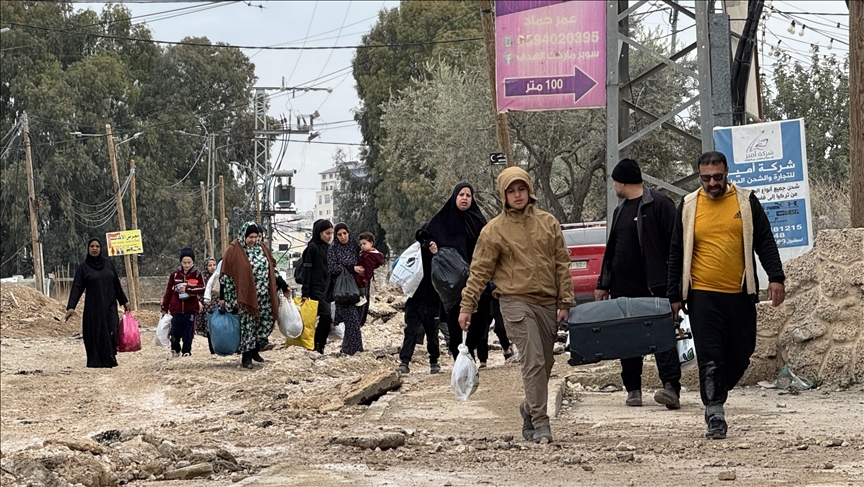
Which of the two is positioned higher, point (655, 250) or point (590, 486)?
point (655, 250)

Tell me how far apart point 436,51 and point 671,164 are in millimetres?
21549

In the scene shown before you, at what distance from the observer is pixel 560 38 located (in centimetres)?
1474

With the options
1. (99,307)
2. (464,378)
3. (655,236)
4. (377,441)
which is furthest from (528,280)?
(99,307)

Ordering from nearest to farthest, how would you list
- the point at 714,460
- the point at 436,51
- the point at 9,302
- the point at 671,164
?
the point at 714,460 → the point at 671,164 → the point at 9,302 → the point at 436,51

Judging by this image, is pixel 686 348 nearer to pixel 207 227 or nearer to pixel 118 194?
pixel 118 194

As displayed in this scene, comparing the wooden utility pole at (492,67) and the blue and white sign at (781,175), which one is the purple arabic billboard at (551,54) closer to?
the blue and white sign at (781,175)

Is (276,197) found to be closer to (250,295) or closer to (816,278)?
(250,295)

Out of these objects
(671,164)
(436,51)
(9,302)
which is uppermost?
(436,51)

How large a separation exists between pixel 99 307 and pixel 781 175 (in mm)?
9442

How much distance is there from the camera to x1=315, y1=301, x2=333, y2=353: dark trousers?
16.2 metres

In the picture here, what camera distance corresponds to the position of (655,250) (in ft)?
29.6

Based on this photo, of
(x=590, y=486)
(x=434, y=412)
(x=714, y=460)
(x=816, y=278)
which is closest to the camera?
(x=590, y=486)

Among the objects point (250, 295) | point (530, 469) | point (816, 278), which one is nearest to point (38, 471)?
point (530, 469)

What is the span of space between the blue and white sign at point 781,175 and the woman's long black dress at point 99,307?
889 centimetres
